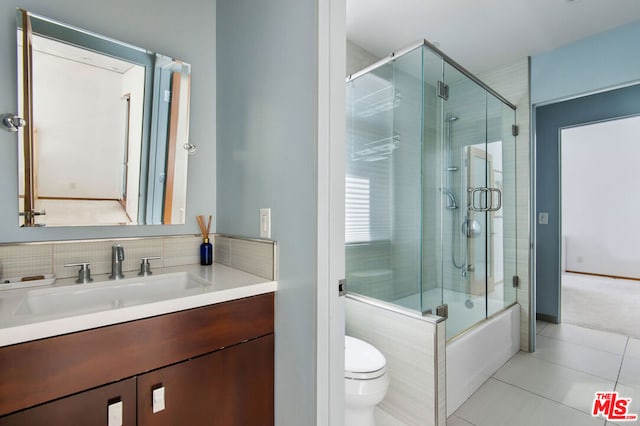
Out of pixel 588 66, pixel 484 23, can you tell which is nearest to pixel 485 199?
pixel 588 66

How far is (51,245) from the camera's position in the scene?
1152mm

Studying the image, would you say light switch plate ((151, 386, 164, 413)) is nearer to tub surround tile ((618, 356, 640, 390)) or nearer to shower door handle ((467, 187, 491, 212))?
shower door handle ((467, 187, 491, 212))

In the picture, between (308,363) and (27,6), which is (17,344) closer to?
(308,363)

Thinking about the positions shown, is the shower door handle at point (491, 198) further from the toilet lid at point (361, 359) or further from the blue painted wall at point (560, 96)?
the toilet lid at point (361, 359)

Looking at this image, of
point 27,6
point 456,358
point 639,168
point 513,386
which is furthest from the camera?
point 639,168

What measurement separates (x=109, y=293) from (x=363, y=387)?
3.78ft

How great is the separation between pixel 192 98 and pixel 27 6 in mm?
633

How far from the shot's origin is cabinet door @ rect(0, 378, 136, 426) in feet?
2.35

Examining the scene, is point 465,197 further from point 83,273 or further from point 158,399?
point 83,273

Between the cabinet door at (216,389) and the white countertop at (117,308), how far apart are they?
0.19 meters

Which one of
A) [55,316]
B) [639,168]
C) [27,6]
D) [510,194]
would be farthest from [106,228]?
[639,168]

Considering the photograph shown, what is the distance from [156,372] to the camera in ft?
2.89

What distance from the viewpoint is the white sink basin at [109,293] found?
37.8 inches

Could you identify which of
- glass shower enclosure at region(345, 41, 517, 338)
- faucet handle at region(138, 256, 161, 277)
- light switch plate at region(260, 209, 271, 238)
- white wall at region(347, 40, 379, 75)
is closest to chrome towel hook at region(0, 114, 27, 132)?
faucet handle at region(138, 256, 161, 277)
